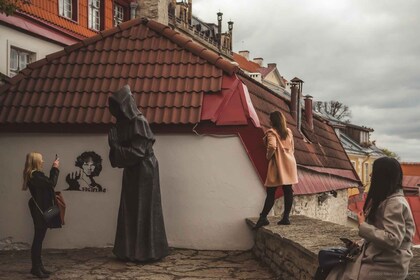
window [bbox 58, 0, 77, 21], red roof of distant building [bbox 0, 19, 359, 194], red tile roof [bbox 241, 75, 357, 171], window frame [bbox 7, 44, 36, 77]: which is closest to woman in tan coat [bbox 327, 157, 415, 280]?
red roof of distant building [bbox 0, 19, 359, 194]

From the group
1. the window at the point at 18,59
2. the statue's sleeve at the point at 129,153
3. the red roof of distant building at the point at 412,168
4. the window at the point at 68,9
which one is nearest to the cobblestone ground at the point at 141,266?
the statue's sleeve at the point at 129,153

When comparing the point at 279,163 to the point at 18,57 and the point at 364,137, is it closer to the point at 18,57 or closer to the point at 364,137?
the point at 18,57

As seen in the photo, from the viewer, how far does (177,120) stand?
9680 millimetres

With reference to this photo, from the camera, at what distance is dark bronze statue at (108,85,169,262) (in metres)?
8.20

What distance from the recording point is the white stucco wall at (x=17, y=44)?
1316 centimetres

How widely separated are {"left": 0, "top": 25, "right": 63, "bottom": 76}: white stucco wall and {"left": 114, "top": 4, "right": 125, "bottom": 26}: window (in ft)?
15.7

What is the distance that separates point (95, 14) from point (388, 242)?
16.4m

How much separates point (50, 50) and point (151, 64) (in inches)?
228

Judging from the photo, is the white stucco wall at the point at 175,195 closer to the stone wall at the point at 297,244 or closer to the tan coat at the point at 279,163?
the stone wall at the point at 297,244

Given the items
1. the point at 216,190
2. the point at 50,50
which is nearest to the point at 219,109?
the point at 216,190

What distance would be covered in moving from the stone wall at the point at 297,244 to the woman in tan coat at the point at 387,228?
→ 821mm

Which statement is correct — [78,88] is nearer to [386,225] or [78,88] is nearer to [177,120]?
[177,120]

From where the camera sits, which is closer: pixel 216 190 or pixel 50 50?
pixel 216 190

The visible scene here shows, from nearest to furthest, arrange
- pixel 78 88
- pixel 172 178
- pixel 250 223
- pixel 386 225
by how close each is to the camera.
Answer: pixel 386 225
pixel 250 223
pixel 172 178
pixel 78 88
